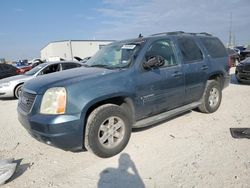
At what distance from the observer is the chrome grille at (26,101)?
3.74 m

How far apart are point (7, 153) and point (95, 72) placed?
2146 millimetres

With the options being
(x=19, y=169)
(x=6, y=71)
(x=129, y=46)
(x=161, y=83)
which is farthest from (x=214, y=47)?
(x=6, y=71)

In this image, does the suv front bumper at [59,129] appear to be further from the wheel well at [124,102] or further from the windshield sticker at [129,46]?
the windshield sticker at [129,46]

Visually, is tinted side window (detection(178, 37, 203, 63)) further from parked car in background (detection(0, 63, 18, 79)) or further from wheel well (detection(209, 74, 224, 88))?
parked car in background (detection(0, 63, 18, 79))

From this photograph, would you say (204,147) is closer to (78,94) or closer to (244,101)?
(78,94)

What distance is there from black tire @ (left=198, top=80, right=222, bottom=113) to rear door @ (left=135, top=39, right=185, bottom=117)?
1.02m

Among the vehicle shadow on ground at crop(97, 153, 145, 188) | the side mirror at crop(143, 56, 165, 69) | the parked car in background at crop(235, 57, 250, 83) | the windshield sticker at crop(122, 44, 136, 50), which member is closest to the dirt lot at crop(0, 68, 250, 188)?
the vehicle shadow on ground at crop(97, 153, 145, 188)

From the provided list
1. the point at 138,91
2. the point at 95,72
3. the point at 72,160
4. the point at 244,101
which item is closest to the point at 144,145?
the point at 138,91

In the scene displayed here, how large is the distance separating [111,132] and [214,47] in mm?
3851

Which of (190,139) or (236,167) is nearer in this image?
(236,167)

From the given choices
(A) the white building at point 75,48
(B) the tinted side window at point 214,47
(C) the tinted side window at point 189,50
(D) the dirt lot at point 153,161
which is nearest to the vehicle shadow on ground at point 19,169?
Result: (D) the dirt lot at point 153,161

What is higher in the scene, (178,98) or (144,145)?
(178,98)

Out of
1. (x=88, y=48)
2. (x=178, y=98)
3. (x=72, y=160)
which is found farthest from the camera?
(x=88, y=48)

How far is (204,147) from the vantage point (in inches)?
163
